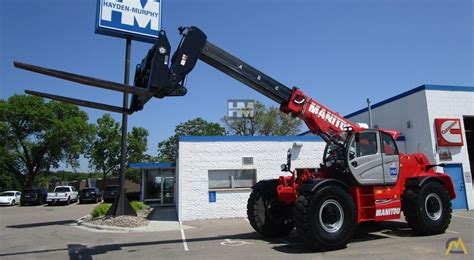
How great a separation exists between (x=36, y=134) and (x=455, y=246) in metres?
45.0

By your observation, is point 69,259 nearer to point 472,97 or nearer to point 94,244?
point 94,244

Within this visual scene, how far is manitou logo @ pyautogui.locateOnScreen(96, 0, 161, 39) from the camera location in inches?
650

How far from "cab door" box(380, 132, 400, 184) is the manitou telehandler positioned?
3 cm

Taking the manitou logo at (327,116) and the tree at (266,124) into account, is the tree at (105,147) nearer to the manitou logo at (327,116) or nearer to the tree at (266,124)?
the tree at (266,124)

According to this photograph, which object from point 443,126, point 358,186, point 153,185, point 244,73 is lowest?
point 358,186

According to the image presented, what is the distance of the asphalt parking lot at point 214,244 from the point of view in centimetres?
869

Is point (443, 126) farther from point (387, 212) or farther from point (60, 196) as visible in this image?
point (60, 196)

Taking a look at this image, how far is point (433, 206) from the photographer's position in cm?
1064

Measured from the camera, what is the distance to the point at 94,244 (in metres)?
11.1

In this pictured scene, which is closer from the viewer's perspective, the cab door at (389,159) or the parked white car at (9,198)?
the cab door at (389,159)

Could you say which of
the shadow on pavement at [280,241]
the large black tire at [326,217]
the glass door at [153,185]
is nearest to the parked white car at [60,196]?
the glass door at [153,185]

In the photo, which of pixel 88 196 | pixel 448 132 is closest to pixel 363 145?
pixel 448 132

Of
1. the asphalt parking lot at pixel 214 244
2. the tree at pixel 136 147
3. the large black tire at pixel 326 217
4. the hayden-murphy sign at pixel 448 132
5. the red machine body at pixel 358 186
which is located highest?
the tree at pixel 136 147

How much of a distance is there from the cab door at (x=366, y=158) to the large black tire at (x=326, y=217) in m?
0.69
